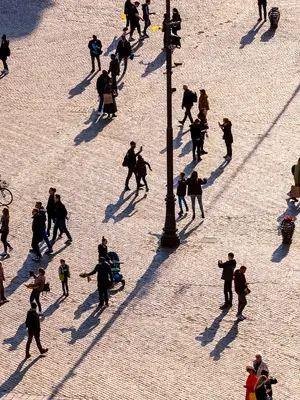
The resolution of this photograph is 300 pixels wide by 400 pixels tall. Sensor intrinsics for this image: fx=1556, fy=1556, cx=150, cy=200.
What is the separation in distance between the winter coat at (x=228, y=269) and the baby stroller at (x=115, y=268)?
2.92 m

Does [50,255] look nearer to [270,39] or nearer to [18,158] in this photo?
[18,158]

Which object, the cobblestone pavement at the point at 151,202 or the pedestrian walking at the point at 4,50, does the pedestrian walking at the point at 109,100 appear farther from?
the pedestrian walking at the point at 4,50

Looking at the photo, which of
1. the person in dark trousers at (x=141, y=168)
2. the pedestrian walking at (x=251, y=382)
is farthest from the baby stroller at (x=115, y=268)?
the pedestrian walking at (x=251, y=382)

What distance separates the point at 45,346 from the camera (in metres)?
36.5

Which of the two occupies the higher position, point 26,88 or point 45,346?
point 26,88

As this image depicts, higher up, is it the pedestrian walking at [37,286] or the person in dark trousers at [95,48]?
the person in dark trousers at [95,48]

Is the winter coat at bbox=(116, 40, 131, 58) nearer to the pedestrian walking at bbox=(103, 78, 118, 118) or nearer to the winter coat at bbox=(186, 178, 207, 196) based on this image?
the pedestrian walking at bbox=(103, 78, 118, 118)

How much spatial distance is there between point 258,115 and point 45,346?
1654 cm


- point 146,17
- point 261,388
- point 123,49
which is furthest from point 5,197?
point 261,388

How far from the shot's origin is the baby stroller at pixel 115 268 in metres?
39.2

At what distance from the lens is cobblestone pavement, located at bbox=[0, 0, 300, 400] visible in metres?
35.4

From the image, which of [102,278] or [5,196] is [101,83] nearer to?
[5,196]

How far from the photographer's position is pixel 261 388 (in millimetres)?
31875

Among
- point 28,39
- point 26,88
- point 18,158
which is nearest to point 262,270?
point 18,158
